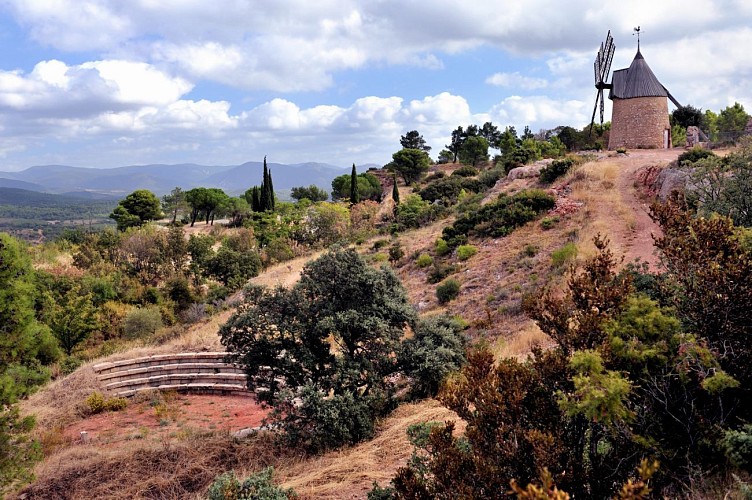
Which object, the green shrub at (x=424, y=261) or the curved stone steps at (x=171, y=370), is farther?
the green shrub at (x=424, y=261)

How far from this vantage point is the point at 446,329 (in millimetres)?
11219

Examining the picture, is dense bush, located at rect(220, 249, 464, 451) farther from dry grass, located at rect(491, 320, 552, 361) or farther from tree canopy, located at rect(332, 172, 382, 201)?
tree canopy, located at rect(332, 172, 382, 201)

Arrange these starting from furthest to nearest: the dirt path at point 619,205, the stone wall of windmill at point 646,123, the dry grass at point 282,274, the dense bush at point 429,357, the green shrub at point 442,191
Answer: the green shrub at point 442,191, the stone wall of windmill at point 646,123, the dry grass at point 282,274, the dirt path at point 619,205, the dense bush at point 429,357

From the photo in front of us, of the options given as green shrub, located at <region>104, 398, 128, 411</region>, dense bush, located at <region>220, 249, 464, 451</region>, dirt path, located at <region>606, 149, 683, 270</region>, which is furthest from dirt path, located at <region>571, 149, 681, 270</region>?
green shrub, located at <region>104, 398, 128, 411</region>

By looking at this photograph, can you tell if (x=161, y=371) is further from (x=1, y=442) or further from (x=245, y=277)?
(x=245, y=277)

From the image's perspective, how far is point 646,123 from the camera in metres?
31.4

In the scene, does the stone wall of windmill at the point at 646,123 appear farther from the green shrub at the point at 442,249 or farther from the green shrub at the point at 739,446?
the green shrub at the point at 739,446

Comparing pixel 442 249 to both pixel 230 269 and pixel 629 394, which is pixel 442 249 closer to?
pixel 230 269

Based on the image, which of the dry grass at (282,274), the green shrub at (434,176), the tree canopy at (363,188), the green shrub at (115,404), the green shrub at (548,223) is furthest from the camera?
the tree canopy at (363,188)

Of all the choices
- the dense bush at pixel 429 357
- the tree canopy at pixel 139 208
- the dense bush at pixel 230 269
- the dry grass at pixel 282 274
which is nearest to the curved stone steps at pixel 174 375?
the dense bush at pixel 429 357

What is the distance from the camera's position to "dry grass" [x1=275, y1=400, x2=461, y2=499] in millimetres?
6609

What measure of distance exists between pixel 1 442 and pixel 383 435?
643cm

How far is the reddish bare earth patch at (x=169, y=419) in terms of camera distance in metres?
12.3

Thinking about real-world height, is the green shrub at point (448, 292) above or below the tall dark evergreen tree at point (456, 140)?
below
